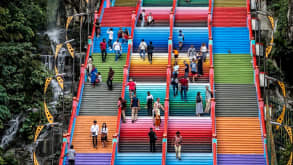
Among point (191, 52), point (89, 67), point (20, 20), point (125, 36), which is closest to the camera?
point (89, 67)

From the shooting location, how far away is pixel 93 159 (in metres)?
31.7

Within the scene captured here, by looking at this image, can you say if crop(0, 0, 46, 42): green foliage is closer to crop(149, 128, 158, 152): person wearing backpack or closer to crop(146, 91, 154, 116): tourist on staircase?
crop(146, 91, 154, 116): tourist on staircase

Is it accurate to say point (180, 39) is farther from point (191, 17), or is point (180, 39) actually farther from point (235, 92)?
point (235, 92)

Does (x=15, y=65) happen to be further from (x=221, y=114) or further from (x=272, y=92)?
(x=272, y=92)

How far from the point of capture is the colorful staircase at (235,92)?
31.9 m

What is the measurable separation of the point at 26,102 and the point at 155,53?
32.3ft

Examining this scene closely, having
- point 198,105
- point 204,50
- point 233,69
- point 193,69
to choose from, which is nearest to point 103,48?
point 193,69

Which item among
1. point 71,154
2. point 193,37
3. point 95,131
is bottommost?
point 71,154

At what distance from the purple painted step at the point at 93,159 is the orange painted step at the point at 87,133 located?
284 mm

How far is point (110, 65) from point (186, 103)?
617cm

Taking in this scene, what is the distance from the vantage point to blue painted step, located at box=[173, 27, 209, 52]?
39406 millimetres

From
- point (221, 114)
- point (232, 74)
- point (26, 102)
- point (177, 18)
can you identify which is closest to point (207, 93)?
point (221, 114)

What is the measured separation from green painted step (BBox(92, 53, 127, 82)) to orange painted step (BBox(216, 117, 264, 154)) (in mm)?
7259

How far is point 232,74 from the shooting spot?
36.9 metres
